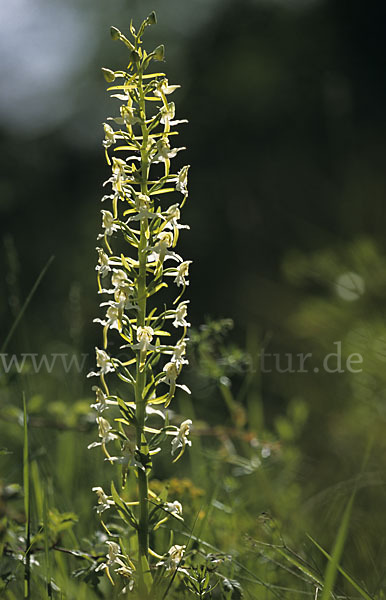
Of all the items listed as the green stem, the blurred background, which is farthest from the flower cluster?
the blurred background

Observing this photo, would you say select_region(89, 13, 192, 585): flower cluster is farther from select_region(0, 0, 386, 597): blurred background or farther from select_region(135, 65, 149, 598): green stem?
select_region(0, 0, 386, 597): blurred background

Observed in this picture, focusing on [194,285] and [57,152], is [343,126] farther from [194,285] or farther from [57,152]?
[57,152]

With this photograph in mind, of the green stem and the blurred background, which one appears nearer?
the green stem

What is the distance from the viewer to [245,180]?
4.53 m

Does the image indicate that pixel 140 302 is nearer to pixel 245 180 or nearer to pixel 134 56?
pixel 134 56

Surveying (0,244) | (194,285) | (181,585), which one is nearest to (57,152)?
(0,244)

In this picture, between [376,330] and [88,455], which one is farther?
[88,455]

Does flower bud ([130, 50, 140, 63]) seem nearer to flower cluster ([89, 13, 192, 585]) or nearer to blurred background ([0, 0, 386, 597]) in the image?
flower cluster ([89, 13, 192, 585])

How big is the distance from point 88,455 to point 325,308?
1.02 metres

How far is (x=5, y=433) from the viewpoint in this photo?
2.45 m

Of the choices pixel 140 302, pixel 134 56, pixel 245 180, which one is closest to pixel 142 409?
pixel 140 302

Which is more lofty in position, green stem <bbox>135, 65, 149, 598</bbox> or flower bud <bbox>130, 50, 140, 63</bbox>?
flower bud <bbox>130, 50, 140, 63</bbox>

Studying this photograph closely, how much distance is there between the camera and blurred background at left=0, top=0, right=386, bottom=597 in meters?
2.58

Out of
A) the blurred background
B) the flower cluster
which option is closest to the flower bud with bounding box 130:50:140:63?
the flower cluster
